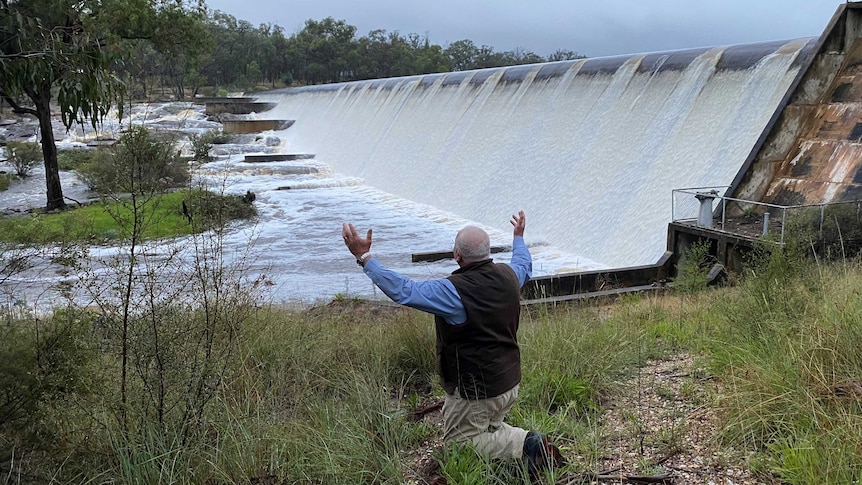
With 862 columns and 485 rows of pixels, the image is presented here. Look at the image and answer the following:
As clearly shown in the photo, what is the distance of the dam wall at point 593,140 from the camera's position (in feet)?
39.7

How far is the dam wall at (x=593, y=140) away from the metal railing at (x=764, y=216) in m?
0.51

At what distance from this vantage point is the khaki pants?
3117mm

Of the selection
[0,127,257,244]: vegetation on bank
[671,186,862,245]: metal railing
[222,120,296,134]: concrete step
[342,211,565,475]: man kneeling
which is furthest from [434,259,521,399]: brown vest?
[222,120,296,134]: concrete step

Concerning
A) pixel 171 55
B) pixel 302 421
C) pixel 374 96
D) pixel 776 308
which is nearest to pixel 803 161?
pixel 776 308

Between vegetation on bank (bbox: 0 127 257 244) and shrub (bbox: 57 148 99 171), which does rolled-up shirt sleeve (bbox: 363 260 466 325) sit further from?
shrub (bbox: 57 148 99 171)

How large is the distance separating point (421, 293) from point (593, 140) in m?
13.3

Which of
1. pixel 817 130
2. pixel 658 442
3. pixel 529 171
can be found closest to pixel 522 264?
pixel 658 442

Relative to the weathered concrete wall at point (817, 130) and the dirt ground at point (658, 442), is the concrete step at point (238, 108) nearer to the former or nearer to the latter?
the weathered concrete wall at point (817, 130)

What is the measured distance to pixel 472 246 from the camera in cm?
312

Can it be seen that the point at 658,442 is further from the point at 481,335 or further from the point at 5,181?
the point at 5,181

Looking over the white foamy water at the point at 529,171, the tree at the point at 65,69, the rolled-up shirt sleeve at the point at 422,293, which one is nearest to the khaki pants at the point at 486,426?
the rolled-up shirt sleeve at the point at 422,293

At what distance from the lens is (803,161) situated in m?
10.2

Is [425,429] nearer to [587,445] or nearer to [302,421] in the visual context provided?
[302,421]

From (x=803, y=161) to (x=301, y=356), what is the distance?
344 inches
